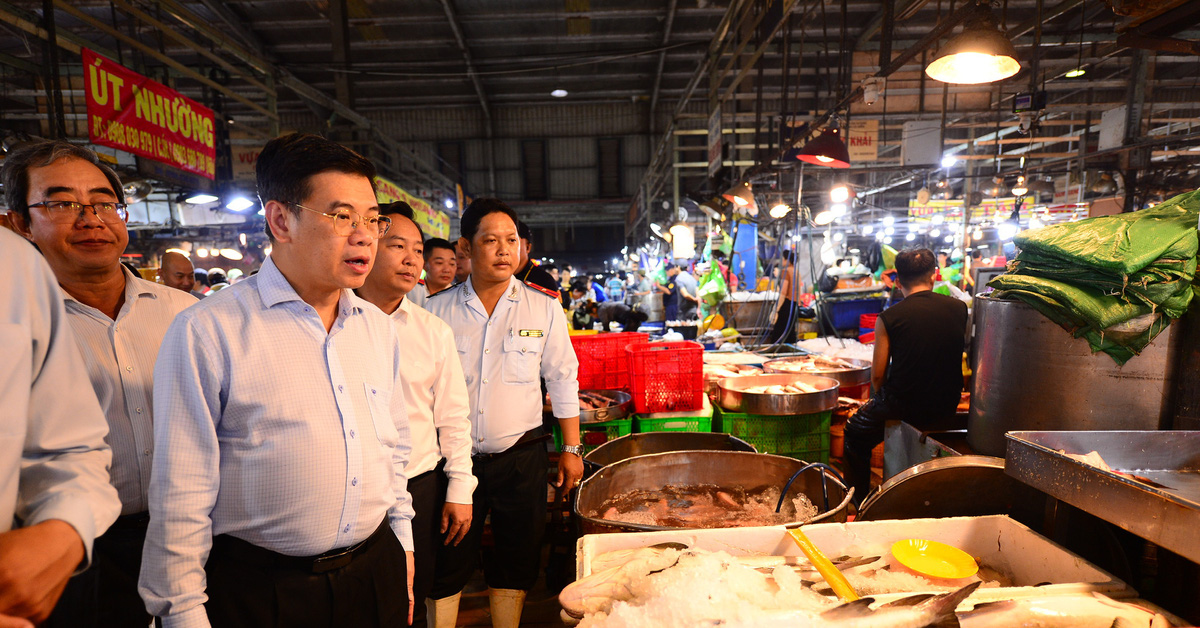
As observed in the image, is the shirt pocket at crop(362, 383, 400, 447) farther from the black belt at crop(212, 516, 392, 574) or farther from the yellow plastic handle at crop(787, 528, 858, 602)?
the yellow plastic handle at crop(787, 528, 858, 602)

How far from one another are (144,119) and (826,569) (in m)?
6.43

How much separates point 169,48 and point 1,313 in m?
14.7

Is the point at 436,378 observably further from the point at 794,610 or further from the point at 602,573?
the point at 794,610

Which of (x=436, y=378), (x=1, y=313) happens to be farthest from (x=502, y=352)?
(x=1, y=313)

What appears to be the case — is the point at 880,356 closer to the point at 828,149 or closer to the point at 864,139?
the point at 828,149

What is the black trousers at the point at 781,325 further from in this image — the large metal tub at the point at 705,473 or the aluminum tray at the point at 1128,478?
the aluminum tray at the point at 1128,478

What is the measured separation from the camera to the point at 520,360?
287cm

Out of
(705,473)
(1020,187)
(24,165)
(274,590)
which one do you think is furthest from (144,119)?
(1020,187)

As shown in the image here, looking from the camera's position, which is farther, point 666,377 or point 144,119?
point 144,119

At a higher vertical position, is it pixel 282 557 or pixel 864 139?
pixel 864 139

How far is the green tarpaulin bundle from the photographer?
191 centimetres

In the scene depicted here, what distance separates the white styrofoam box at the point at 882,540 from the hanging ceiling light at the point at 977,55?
8.36ft

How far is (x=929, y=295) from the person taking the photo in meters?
3.82

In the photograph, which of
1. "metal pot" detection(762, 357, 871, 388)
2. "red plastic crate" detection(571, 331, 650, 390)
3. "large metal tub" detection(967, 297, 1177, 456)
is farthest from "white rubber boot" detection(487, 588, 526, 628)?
"metal pot" detection(762, 357, 871, 388)
